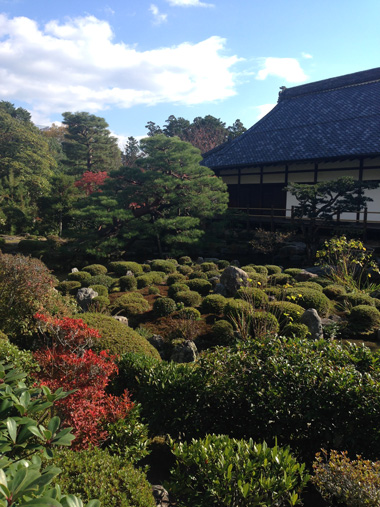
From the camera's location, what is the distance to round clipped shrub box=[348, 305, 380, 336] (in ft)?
27.7

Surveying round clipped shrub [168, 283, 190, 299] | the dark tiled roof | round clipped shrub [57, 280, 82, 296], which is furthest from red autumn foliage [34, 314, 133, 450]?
the dark tiled roof

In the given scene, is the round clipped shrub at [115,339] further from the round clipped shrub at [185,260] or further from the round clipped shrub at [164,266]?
the round clipped shrub at [185,260]

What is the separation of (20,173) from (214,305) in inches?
1076

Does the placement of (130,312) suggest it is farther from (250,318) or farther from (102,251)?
(102,251)

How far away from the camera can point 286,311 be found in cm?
850

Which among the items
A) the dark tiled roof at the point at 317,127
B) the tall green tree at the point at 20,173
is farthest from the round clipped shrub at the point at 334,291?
the tall green tree at the point at 20,173

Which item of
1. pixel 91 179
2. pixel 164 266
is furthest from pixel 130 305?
pixel 91 179

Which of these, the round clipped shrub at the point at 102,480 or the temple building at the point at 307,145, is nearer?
the round clipped shrub at the point at 102,480

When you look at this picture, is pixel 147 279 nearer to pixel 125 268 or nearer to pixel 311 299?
pixel 125 268

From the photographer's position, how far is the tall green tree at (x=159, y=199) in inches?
615

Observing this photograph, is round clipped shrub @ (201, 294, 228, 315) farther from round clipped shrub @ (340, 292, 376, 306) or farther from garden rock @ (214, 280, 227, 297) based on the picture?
round clipped shrub @ (340, 292, 376, 306)

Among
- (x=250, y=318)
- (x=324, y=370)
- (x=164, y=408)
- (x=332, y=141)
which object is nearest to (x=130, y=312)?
(x=250, y=318)

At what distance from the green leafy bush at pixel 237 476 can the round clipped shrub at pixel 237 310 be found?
5.01 metres

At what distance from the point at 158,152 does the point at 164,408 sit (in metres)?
13.5
